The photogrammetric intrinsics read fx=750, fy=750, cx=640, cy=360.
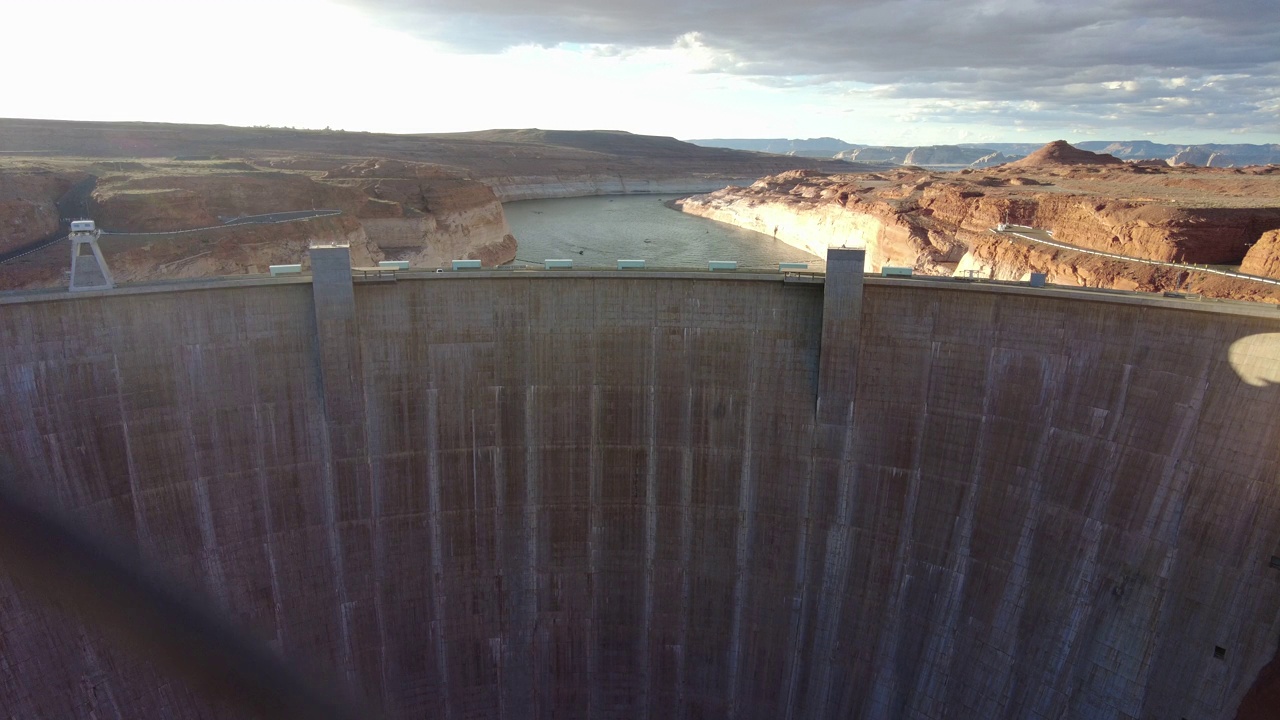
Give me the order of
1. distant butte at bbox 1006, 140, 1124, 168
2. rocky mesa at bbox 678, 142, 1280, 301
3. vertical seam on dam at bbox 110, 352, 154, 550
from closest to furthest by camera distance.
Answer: vertical seam on dam at bbox 110, 352, 154, 550 < rocky mesa at bbox 678, 142, 1280, 301 < distant butte at bbox 1006, 140, 1124, 168

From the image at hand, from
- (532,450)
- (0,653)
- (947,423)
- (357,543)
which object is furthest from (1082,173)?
Result: (0,653)

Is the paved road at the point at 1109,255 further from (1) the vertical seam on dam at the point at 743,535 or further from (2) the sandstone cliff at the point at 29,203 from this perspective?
(2) the sandstone cliff at the point at 29,203

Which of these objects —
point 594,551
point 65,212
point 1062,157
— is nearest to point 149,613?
point 594,551

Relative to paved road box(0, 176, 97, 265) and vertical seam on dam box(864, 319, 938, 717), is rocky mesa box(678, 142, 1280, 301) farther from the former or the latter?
paved road box(0, 176, 97, 265)

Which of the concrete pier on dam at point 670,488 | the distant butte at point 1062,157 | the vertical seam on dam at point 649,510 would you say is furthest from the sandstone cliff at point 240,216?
the distant butte at point 1062,157

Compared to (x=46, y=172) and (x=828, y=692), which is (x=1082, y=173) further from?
(x=46, y=172)

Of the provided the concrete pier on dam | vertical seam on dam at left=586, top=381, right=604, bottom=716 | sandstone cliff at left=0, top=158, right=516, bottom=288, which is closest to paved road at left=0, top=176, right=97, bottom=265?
sandstone cliff at left=0, top=158, right=516, bottom=288
